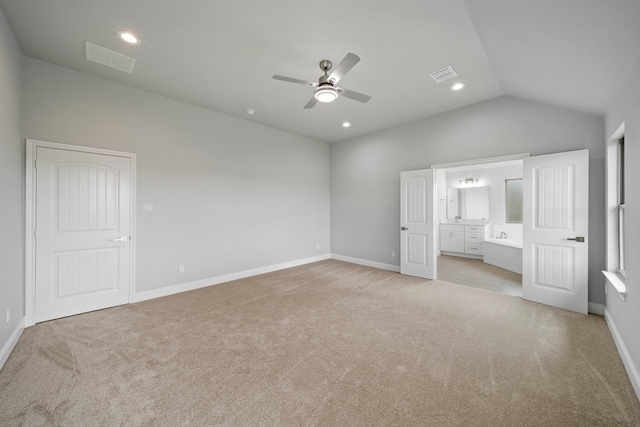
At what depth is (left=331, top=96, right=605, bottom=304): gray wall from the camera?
10.6ft

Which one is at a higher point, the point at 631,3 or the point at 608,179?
the point at 631,3

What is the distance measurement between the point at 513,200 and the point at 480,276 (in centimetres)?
293

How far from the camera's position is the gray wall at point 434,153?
3.22 meters

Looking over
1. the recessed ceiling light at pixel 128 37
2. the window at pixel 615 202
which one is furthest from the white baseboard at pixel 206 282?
the window at pixel 615 202

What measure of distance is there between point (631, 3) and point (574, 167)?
7.74ft

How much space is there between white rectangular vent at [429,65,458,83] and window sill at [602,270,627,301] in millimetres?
2916

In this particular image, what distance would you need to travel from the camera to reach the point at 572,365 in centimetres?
213

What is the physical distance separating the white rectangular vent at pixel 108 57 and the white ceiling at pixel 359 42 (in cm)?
7

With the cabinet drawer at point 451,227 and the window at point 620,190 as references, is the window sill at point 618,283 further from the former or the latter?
the cabinet drawer at point 451,227

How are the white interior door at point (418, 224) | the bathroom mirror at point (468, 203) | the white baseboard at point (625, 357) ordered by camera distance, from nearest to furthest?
the white baseboard at point (625, 357) → the white interior door at point (418, 224) → the bathroom mirror at point (468, 203)

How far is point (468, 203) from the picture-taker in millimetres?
7172

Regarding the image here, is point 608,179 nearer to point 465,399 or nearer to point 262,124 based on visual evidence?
point 465,399

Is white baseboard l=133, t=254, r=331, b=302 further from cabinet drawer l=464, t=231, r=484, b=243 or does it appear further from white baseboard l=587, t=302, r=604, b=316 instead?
white baseboard l=587, t=302, r=604, b=316

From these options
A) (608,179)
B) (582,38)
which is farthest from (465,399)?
(608,179)
